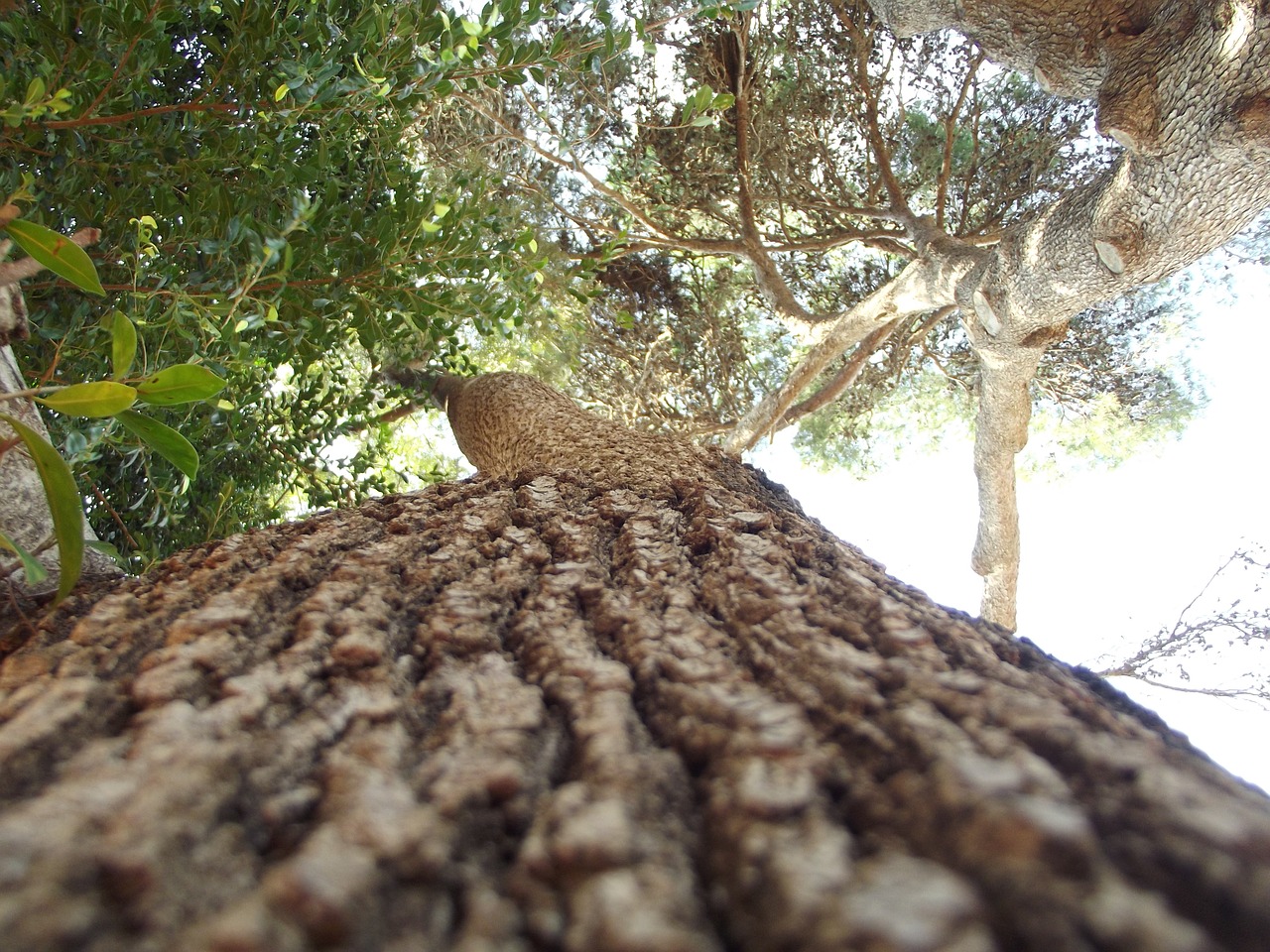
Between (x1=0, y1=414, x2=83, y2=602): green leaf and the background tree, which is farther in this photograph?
the background tree

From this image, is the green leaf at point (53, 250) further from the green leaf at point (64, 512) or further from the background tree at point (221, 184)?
the background tree at point (221, 184)

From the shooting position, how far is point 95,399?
3.35 feet

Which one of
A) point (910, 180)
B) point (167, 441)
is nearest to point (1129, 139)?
point (167, 441)

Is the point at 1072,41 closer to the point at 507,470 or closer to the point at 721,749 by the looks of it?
the point at 507,470

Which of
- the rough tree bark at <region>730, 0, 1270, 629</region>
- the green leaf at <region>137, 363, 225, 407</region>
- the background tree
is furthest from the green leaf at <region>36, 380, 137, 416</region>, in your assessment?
the rough tree bark at <region>730, 0, 1270, 629</region>

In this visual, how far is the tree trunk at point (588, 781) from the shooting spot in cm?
48

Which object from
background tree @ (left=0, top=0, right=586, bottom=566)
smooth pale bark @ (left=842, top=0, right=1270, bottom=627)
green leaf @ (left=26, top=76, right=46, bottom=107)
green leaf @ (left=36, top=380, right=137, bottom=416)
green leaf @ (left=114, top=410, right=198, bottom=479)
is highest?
smooth pale bark @ (left=842, top=0, right=1270, bottom=627)

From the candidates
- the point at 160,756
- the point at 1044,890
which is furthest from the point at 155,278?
the point at 1044,890

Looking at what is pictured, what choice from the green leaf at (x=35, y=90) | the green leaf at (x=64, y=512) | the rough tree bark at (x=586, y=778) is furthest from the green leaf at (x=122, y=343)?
the green leaf at (x=35, y=90)

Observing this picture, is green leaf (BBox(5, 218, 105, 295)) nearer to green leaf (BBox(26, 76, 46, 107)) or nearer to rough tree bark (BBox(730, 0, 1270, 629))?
green leaf (BBox(26, 76, 46, 107))

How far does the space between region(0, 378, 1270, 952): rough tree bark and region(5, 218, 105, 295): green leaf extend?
0.49 m

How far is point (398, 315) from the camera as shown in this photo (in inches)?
94.2

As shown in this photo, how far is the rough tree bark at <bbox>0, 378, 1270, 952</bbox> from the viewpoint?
0.49 m

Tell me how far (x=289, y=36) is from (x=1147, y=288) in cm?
592
